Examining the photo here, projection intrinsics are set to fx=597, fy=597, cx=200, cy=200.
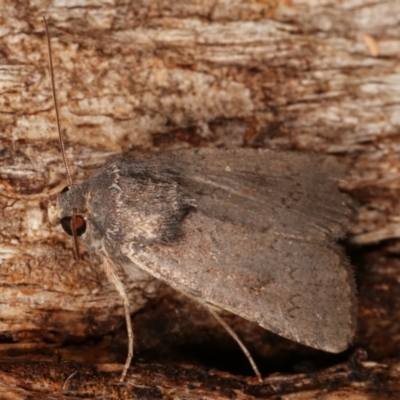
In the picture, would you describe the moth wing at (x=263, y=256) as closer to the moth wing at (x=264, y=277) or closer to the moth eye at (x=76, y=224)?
the moth wing at (x=264, y=277)

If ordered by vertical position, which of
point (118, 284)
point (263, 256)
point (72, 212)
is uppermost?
point (72, 212)

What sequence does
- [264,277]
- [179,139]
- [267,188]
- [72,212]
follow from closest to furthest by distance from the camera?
[264,277], [72,212], [267,188], [179,139]

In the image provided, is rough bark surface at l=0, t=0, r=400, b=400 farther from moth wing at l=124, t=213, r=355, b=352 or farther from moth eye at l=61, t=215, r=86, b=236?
moth wing at l=124, t=213, r=355, b=352

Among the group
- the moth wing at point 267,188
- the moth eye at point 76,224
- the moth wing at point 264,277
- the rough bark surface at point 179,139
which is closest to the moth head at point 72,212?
Answer: the moth eye at point 76,224

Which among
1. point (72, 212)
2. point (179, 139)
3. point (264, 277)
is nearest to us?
point (264, 277)

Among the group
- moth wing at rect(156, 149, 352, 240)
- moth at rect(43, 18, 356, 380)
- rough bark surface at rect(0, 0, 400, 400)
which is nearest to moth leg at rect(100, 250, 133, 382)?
moth at rect(43, 18, 356, 380)

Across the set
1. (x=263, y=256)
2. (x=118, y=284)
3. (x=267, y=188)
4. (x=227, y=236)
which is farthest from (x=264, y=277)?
(x=118, y=284)

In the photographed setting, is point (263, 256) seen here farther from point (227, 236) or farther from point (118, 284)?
point (118, 284)
